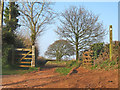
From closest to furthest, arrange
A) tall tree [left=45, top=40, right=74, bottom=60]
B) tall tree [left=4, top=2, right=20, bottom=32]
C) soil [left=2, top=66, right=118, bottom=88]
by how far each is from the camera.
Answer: soil [left=2, top=66, right=118, bottom=88]
tall tree [left=4, top=2, right=20, bottom=32]
tall tree [left=45, top=40, right=74, bottom=60]

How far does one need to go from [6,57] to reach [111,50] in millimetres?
8804

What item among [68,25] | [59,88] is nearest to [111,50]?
[59,88]

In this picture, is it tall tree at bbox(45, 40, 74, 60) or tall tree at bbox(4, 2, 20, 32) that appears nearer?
tall tree at bbox(4, 2, 20, 32)

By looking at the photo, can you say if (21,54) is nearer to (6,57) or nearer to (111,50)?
(6,57)

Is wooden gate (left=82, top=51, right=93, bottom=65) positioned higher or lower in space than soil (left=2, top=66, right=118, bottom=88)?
higher

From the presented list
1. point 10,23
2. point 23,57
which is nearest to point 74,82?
point 23,57

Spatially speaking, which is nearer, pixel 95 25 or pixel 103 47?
pixel 103 47

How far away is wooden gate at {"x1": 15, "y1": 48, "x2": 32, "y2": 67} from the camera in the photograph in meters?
14.7

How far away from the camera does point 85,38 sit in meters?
18.0

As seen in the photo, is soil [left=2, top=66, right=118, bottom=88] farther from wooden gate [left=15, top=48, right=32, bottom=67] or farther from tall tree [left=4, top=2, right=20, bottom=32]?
tall tree [left=4, top=2, right=20, bottom=32]

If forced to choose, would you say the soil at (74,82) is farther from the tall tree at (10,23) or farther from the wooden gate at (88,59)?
the tall tree at (10,23)

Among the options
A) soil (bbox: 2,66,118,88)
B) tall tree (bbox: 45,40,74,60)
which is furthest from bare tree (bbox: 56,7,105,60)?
soil (bbox: 2,66,118,88)

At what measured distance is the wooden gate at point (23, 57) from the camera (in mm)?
14659

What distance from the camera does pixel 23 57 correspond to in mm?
14719
